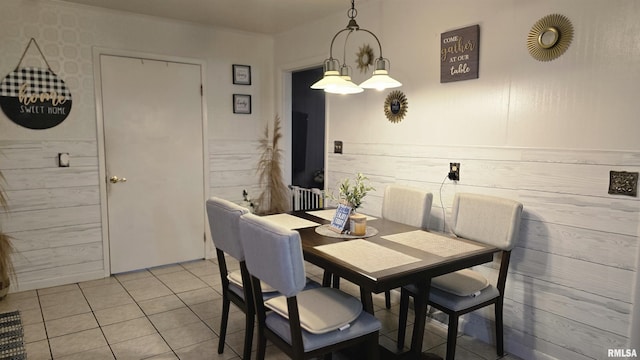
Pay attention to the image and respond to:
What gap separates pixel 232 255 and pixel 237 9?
2.34 m

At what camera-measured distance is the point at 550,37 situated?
2189 millimetres

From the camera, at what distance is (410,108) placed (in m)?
3.00

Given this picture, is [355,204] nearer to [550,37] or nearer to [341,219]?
[341,219]

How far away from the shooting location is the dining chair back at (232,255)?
205 cm

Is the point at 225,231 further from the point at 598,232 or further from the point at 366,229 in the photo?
the point at 598,232

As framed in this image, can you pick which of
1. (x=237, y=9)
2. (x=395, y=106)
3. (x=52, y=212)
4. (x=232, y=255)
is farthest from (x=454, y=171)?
(x=52, y=212)

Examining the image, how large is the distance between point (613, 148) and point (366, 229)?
1320 mm

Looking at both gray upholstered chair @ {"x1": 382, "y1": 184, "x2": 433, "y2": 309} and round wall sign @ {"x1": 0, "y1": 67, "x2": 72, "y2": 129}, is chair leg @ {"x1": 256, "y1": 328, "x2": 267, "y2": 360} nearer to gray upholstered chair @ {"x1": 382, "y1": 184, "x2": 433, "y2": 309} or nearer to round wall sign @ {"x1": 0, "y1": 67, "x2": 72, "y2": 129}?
gray upholstered chair @ {"x1": 382, "y1": 184, "x2": 433, "y2": 309}

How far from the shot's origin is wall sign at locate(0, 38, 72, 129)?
3205mm

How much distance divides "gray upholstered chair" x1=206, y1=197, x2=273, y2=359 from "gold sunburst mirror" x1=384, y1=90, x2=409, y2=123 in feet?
5.06

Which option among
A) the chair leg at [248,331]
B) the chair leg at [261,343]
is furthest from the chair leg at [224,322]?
the chair leg at [261,343]

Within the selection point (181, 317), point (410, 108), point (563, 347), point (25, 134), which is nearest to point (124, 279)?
point (181, 317)

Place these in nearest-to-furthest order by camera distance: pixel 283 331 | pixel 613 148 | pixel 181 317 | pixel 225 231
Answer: pixel 283 331, pixel 613 148, pixel 225 231, pixel 181 317

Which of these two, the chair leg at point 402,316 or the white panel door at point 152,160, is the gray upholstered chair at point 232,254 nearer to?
the chair leg at point 402,316
